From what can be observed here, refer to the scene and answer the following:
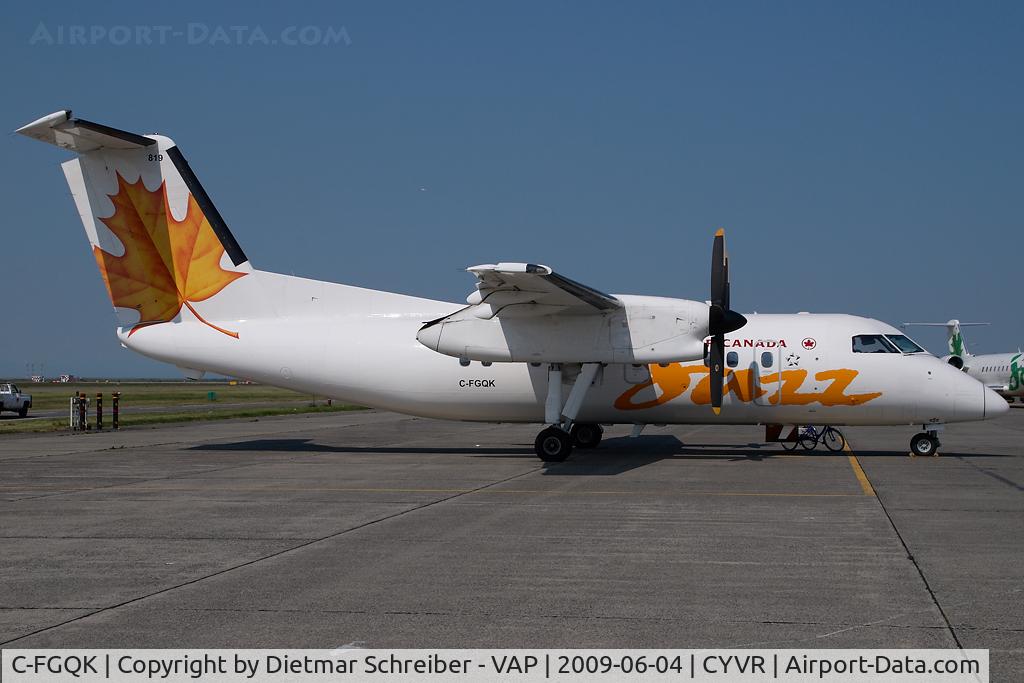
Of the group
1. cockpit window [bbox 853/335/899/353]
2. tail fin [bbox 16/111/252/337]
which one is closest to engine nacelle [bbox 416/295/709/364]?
cockpit window [bbox 853/335/899/353]

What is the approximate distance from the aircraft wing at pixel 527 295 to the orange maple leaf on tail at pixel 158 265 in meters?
6.44

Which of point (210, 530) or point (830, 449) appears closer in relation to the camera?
point (210, 530)

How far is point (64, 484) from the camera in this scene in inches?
612

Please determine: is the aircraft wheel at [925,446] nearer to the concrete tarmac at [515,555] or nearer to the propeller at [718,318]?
the concrete tarmac at [515,555]

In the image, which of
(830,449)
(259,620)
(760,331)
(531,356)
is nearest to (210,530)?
(259,620)

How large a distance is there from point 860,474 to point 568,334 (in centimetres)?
604

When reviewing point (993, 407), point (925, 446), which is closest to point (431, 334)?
point (925, 446)

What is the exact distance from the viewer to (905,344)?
67.7ft

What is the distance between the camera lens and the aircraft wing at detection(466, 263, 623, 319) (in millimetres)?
16830

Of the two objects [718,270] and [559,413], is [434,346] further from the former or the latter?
[718,270]

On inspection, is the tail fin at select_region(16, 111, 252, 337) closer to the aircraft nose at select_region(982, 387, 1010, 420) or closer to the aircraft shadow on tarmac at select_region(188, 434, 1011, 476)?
the aircraft shadow on tarmac at select_region(188, 434, 1011, 476)

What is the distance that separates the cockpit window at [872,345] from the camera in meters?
20.4
